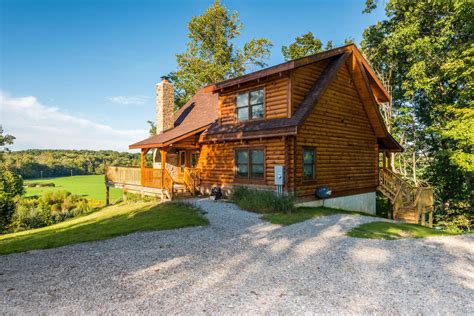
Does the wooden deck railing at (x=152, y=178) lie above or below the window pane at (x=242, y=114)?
below

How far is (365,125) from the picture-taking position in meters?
16.8

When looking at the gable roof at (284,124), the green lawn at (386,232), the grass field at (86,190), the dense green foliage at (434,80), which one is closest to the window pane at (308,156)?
the gable roof at (284,124)

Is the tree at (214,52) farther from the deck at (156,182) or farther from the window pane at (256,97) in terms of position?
the window pane at (256,97)

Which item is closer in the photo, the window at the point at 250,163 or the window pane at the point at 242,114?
the window at the point at 250,163

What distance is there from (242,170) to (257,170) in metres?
0.93


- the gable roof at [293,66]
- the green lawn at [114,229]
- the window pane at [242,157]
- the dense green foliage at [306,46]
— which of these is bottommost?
the green lawn at [114,229]

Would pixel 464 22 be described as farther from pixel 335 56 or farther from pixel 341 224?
pixel 341 224

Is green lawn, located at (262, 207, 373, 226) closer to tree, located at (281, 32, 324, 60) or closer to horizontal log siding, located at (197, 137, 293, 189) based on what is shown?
horizontal log siding, located at (197, 137, 293, 189)

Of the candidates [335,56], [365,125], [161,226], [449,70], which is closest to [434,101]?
[449,70]

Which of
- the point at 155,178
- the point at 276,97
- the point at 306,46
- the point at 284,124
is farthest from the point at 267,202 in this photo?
the point at 306,46

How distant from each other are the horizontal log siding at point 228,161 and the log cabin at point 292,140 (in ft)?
0.16

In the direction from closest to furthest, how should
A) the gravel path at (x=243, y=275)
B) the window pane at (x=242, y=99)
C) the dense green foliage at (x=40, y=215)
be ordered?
the gravel path at (x=243, y=275) < the window pane at (x=242, y=99) < the dense green foliage at (x=40, y=215)

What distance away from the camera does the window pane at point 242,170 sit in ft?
47.1

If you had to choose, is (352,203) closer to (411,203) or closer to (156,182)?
(411,203)
